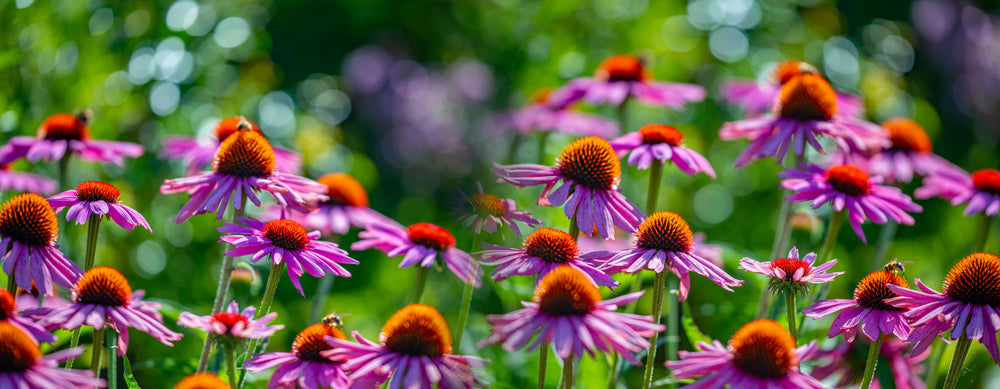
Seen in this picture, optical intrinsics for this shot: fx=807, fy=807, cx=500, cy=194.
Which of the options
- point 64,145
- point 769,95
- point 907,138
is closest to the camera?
point 64,145

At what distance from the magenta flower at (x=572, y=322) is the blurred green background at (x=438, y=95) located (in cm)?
39

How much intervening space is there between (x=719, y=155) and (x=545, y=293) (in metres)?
2.50

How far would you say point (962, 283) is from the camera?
0.97 m

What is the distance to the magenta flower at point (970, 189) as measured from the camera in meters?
1.46

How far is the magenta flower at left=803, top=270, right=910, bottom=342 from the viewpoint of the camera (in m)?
0.98

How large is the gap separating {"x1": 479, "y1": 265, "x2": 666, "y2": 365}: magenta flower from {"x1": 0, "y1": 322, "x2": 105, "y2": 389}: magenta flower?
14.9 inches

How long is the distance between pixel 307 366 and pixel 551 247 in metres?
0.32

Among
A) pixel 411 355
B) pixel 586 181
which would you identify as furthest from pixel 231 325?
pixel 586 181

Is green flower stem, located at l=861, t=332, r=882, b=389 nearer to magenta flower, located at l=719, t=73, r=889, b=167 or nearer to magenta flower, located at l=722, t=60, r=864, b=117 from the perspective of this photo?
magenta flower, located at l=719, t=73, r=889, b=167

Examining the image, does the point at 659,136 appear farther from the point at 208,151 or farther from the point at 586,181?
the point at 208,151

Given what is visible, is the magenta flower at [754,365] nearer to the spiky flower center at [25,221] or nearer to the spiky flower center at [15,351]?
the spiky flower center at [15,351]

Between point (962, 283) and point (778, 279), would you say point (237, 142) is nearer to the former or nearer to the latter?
point (778, 279)

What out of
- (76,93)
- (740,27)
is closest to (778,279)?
(76,93)

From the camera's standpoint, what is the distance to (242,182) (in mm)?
1126
